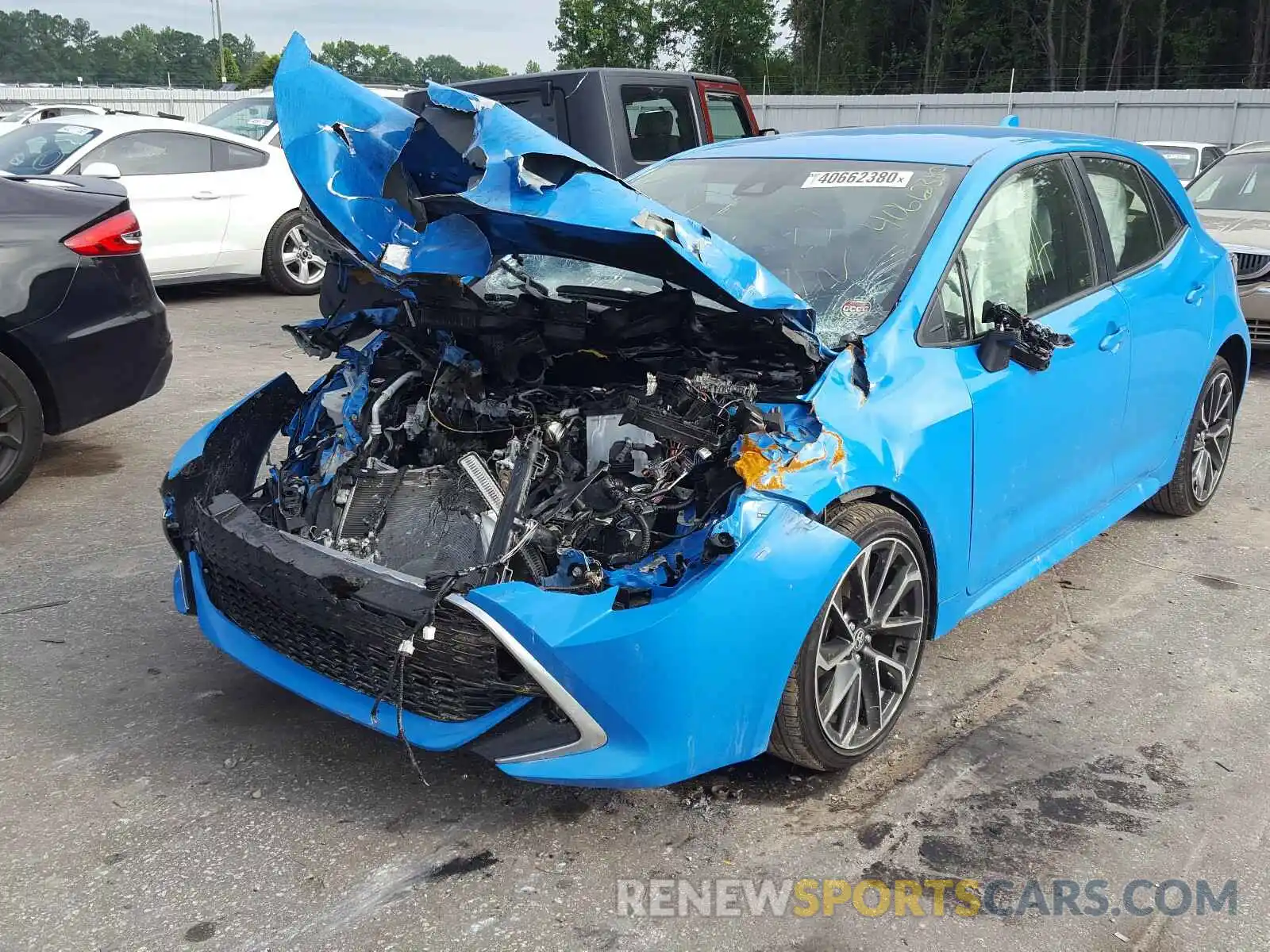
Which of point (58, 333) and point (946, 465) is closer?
point (946, 465)

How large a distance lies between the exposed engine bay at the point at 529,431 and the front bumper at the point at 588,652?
126 mm

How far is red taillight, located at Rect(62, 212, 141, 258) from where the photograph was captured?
198 inches

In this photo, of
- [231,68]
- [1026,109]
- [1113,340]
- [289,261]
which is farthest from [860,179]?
[231,68]

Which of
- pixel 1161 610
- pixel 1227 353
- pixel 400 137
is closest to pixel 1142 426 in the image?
pixel 1161 610

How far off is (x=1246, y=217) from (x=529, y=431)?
7621 millimetres

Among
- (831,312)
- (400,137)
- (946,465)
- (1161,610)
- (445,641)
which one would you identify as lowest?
(1161,610)

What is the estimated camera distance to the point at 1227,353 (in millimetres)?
5012

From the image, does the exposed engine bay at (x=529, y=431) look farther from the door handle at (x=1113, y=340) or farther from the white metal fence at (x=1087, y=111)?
the white metal fence at (x=1087, y=111)

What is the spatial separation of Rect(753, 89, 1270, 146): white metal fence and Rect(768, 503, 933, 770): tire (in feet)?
69.9

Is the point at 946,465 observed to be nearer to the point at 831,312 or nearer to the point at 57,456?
the point at 831,312

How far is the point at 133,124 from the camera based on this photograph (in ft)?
30.7

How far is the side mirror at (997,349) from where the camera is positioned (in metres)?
3.26

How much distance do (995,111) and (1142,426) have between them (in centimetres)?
2653

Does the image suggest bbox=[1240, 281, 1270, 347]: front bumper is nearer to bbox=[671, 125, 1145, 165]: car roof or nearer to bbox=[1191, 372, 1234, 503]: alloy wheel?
bbox=[1191, 372, 1234, 503]: alloy wheel
